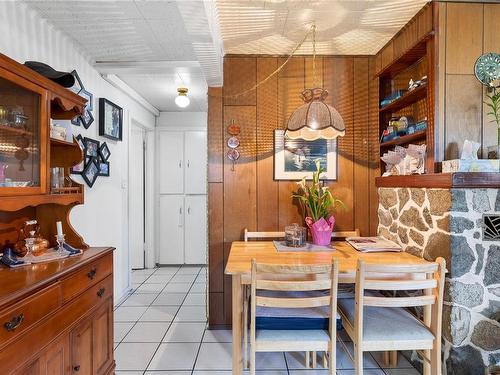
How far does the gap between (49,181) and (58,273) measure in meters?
0.52

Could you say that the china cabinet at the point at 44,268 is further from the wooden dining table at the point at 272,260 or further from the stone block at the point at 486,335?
the stone block at the point at 486,335

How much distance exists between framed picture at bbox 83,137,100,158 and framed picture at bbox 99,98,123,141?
0.55ft

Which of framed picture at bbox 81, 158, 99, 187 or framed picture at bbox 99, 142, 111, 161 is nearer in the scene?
framed picture at bbox 81, 158, 99, 187

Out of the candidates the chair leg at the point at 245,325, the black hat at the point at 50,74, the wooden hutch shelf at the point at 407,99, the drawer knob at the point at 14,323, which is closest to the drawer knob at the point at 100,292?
the drawer knob at the point at 14,323

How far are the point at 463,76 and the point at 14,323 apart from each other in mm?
2768

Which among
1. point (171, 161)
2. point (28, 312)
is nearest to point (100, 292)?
point (28, 312)

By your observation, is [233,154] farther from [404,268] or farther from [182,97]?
[404,268]

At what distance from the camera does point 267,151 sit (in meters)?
2.92

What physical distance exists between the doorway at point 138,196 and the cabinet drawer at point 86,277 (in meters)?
2.49

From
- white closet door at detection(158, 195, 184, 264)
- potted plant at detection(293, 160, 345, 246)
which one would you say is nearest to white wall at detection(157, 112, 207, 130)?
white closet door at detection(158, 195, 184, 264)

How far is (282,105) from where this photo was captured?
9.55ft

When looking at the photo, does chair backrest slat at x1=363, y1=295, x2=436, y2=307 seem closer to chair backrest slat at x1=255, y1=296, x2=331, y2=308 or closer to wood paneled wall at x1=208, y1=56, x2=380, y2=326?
chair backrest slat at x1=255, y1=296, x2=331, y2=308

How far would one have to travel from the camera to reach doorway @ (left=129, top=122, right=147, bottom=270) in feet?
14.4

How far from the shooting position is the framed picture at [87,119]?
8.75 ft
